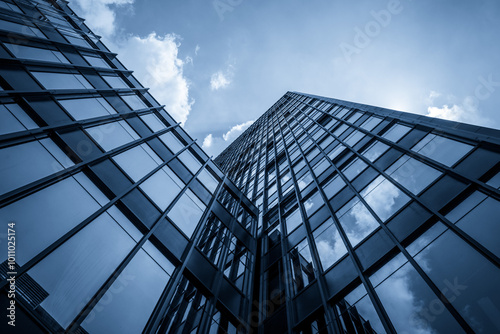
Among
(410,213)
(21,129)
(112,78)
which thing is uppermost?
(112,78)

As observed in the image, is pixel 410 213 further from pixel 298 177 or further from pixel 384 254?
pixel 298 177

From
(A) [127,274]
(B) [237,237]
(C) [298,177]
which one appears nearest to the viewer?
(A) [127,274]

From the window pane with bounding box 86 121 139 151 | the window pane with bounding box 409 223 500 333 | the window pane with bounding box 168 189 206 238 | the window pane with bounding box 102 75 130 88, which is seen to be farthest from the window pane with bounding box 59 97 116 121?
the window pane with bounding box 409 223 500 333

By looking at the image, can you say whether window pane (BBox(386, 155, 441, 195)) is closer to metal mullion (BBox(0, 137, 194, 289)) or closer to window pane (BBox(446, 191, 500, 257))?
window pane (BBox(446, 191, 500, 257))

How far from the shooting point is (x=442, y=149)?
40.0 feet

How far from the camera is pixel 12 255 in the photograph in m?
6.90

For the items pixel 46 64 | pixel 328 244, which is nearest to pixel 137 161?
pixel 46 64

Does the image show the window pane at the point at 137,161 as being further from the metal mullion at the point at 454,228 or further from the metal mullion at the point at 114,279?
the metal mullion at the point at 454,228

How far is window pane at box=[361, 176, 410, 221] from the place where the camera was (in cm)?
1194

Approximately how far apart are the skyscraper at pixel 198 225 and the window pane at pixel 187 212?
0.08m

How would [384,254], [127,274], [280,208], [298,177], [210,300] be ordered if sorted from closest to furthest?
[127,274], [384,254], [210,300], [280,208], [298,177]

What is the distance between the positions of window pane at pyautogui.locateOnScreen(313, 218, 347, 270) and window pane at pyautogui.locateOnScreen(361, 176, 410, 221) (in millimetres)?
1996

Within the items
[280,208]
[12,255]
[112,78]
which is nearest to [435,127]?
[280,208]

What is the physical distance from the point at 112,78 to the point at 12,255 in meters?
15.0
